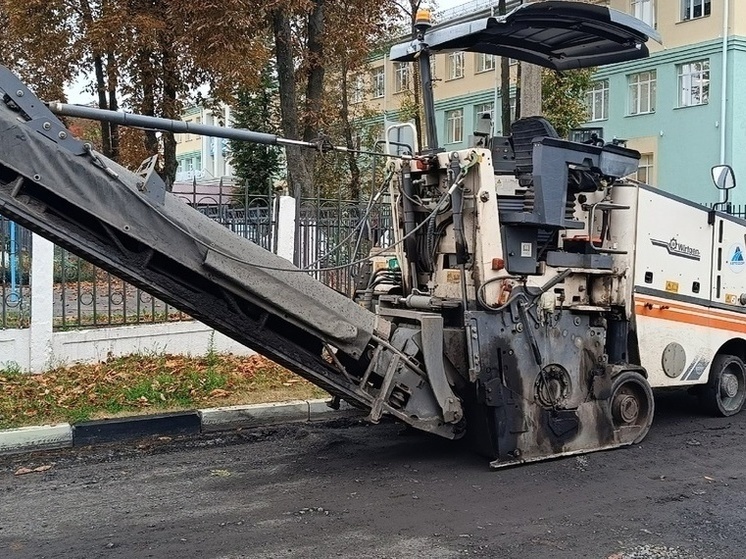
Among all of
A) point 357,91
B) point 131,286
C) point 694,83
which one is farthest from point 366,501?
point 357,91

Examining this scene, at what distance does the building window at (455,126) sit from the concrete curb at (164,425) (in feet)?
103

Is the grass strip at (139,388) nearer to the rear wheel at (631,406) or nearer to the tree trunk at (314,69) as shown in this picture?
Answer: the rear wheel at (631,406)

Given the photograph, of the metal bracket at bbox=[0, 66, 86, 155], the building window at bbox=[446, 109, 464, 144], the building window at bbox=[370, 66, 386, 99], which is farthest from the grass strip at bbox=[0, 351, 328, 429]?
the building window at bbox=[370, 66, 386, 99]

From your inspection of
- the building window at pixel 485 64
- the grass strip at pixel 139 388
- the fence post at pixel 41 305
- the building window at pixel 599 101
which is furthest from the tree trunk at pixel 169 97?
the building window at pixel 485 64

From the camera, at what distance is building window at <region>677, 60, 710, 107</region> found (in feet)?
91.8

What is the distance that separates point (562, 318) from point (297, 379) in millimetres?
3414

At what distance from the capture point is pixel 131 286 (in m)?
7.75

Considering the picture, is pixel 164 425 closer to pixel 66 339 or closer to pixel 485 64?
pixel 66 339

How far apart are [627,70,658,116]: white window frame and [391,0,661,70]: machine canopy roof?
2475 cm

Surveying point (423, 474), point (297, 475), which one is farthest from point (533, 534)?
point (297, 475)

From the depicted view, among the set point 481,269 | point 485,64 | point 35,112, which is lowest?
point 481,269

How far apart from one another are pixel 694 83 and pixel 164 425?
2641 centimetres

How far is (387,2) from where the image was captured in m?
19.9

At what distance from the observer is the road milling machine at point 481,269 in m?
4.82
